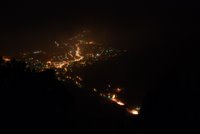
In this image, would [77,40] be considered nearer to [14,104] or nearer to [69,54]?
[69,54]

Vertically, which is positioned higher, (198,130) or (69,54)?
(69,54)

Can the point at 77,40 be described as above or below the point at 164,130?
above

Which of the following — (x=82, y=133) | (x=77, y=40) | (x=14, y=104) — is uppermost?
(x=77, y=40)

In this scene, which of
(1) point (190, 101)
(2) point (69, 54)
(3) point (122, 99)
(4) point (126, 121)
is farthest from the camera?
(2) point (69, 54)

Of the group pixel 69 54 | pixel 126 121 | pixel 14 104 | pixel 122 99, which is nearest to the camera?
pixel 14 104

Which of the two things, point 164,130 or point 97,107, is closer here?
point 164,130

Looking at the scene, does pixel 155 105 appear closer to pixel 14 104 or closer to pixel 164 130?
pixel 164 130

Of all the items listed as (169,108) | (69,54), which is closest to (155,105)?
(169,108)

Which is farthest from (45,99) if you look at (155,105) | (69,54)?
(69,54)

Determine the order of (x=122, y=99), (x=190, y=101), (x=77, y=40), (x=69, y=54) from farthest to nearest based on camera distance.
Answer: (x=77, y=40), (x=69, y=54), (x=122, y=99), (x=190, y=101)
